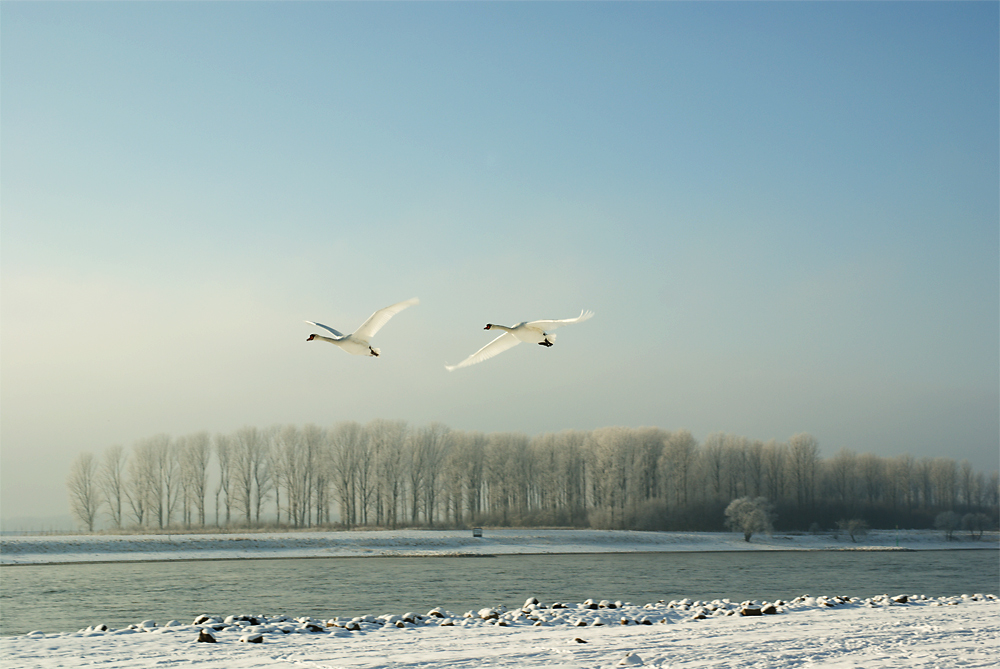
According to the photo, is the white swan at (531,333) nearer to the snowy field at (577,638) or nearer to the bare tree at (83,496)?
the snowy field at (577,638)

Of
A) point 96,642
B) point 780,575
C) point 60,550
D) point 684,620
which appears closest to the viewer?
point 96,642

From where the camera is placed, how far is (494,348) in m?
11.1

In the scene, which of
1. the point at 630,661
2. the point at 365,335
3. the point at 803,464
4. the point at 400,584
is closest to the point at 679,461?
the point at 803,464

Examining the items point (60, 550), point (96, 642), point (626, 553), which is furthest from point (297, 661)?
point (626, 553)

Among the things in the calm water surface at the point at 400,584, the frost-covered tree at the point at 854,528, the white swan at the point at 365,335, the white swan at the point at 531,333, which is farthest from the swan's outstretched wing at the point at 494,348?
the frost-covered tree at the point at 854,528

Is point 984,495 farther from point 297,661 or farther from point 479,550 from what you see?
point 297,661

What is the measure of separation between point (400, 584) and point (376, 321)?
2406cm

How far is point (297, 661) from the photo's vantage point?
13.7 meters

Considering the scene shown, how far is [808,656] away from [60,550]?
47113 mm

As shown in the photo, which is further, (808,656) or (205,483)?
(205,483)

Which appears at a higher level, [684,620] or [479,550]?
[684,620]

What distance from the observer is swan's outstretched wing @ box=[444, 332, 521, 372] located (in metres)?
10.7

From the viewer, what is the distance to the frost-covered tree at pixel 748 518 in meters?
66.8

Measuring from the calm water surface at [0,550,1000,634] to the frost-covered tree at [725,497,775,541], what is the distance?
19.4m
